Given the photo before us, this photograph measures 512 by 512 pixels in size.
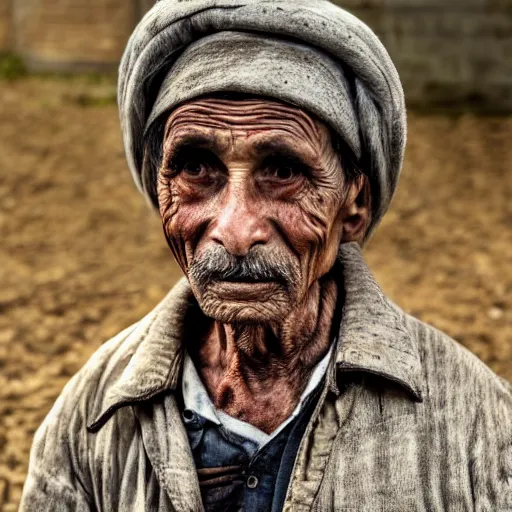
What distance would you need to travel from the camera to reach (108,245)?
7.91m

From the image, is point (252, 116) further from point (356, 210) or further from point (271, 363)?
point (271, 363)

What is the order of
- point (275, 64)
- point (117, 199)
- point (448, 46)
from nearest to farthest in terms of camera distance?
point (275, 64)
point (117, 199)
point (448, 46)

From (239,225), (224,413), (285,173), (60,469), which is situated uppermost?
(285,173)

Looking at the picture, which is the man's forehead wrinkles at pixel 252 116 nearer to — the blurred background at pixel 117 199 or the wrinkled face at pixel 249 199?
the wrinkled face at pixel 249 199

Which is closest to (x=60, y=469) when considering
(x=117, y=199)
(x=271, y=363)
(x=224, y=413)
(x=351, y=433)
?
(x=224, y=413)

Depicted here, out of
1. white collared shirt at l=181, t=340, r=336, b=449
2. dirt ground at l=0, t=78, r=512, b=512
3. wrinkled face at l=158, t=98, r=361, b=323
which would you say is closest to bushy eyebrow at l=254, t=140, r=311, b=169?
wrinkled face at l=158, t=98, r=361, b=323

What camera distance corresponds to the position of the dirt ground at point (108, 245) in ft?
20.3

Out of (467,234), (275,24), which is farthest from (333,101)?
(467,234)

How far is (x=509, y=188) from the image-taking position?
8.55 m

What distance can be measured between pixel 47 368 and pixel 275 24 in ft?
13.9

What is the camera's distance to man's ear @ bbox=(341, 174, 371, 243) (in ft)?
8.02

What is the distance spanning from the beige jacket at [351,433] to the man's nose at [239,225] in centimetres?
39

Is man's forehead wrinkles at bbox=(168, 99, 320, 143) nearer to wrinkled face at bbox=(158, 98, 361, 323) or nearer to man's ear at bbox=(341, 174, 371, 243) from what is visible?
wrinkled face at bbox=(158, 98, 361, 323)

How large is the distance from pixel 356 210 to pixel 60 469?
3.35 ft
